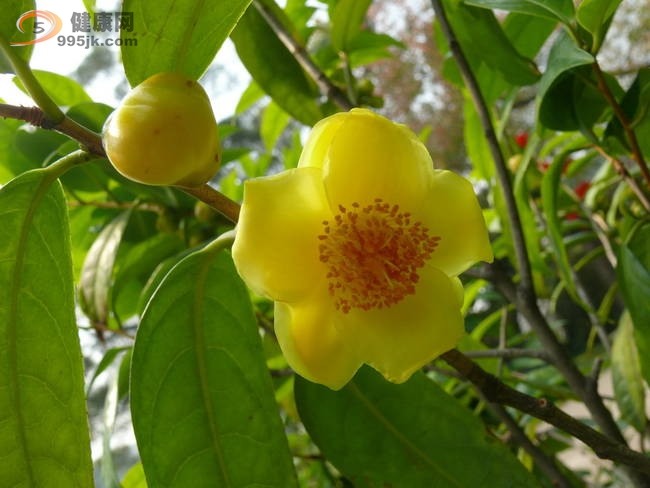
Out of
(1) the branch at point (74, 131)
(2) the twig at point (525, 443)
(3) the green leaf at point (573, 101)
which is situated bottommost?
(2) the twig at point (525, 443)

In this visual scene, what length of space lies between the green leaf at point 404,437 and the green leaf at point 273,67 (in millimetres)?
356

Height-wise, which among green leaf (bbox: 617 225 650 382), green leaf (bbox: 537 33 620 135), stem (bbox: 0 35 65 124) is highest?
stem (bbox: 0 35 65 124)

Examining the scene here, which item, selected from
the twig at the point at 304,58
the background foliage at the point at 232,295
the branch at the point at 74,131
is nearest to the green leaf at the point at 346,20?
the background foliage at the point at 232,295

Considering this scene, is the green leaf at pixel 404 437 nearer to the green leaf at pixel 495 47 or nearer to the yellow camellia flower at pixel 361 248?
the yellow camellia flower at pixel 361 248

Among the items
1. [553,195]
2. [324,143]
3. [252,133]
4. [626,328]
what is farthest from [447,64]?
[252,133]

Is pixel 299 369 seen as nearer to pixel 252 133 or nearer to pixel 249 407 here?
pixel 249 407

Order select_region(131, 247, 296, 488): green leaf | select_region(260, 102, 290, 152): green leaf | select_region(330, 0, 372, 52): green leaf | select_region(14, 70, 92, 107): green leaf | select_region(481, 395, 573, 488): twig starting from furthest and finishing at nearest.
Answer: select_region(260, 102, 290, 152): green leaf
select_region(14, 70, 92, 107): green leaf
select_region(330, 0, 372, 52): green leaf
select_region(481, 395, 573, 488): twig
select_region(131, 247, 296, 488): green leaf

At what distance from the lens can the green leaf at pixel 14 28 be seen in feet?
1.51

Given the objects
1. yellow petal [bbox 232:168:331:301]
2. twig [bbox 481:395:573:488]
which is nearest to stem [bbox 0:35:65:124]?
yellow petal [bbox 232:168:331:301]

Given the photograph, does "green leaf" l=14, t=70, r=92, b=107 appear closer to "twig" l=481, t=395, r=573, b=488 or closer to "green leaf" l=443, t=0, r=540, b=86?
"green leaf" l=443, t=0, r=540, b=86

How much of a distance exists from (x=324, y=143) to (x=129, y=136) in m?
0.13

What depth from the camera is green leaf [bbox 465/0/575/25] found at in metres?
0.61

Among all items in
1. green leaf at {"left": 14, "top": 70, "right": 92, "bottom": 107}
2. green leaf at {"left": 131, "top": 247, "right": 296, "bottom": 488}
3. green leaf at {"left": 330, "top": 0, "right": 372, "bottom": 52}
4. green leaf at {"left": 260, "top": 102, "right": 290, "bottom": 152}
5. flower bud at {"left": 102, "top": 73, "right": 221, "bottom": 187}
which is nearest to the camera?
flower bud at {"left": 102, "top": 73, "right": 221, "bottom": 187}

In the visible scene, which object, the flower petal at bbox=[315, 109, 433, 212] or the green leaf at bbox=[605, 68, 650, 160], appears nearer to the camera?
the flower petal at bbox=[315, 109, 433, 212]
